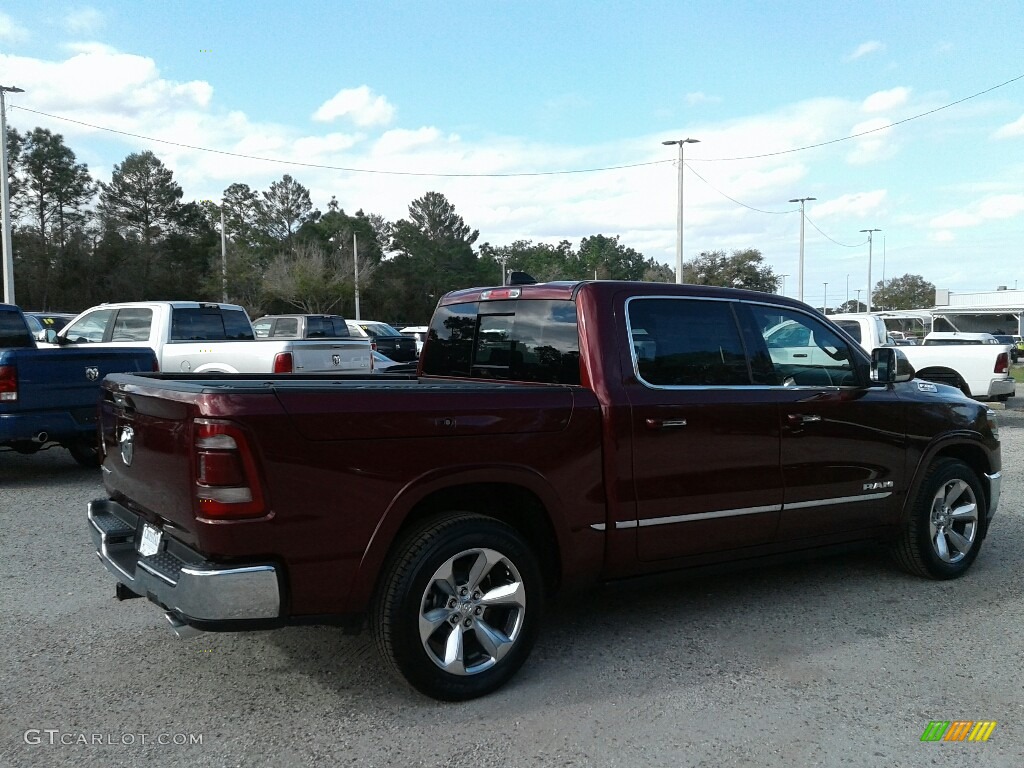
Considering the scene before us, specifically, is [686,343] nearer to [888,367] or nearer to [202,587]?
[888,367]

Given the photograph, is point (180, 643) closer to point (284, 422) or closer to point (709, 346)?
point (284, 422)

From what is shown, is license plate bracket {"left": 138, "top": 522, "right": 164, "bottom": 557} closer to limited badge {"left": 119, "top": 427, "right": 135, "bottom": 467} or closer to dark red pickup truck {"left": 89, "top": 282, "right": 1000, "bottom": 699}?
dark red pickup truck {"left": 89, "top": 282, "right": 1000, "bottom": 699}

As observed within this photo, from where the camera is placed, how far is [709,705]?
12.1ft

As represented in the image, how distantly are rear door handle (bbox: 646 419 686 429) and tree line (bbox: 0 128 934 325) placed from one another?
114 ft

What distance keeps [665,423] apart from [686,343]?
0.53m

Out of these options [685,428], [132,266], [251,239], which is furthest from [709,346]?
[251,239]

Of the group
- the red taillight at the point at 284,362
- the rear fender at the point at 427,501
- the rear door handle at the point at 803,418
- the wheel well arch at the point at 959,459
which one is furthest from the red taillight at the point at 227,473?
the red taillight at the point at 284,362

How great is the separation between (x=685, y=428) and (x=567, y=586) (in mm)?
981

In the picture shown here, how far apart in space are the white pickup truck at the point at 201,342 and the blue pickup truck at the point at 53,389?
1.85 meters

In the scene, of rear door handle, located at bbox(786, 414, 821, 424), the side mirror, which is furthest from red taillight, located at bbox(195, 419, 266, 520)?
the side mirror

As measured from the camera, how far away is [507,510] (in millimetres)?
4027

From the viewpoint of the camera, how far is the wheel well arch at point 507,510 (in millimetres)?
3695

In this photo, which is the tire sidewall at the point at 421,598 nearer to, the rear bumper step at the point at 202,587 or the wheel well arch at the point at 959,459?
the rear bumper step at the point at 202,587

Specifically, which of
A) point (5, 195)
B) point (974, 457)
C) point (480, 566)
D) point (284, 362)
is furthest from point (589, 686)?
point (5, 195)
